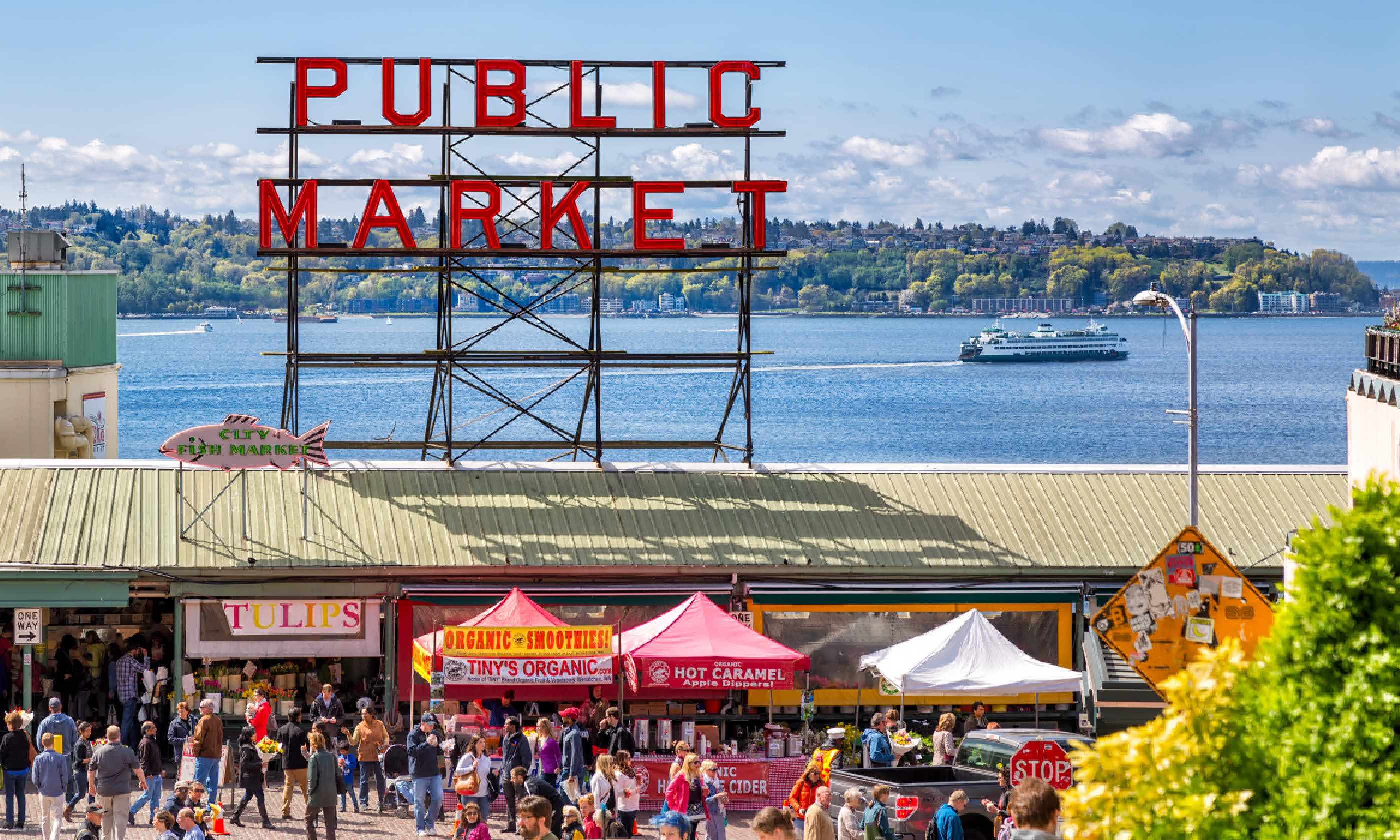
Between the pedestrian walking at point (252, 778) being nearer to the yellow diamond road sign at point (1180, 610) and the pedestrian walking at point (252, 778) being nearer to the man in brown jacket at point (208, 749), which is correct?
the man in brown jacket at point (208, 749)

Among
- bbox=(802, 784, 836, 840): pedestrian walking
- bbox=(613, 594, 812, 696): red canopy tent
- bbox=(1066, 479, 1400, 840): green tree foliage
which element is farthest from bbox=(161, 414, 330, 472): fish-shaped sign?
bbox=(1066, 479, 1400, 840): green tree foliage

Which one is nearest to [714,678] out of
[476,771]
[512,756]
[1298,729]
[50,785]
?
[512,756]

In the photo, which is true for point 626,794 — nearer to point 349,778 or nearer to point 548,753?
point 548,753

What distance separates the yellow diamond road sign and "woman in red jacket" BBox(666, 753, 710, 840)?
594 cm

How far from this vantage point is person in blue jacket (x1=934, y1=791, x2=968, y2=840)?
53.0 feet

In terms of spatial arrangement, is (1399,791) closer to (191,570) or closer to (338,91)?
(191,570)

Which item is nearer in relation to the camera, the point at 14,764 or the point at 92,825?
the point at 92,825

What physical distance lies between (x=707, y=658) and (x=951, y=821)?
7.22 m

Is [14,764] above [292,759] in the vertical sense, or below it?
above

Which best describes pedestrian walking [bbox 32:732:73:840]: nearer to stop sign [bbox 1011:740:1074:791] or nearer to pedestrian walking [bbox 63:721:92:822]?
pedestrian walking [bbox 63:721:92:822]

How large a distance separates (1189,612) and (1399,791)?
27.4 feet

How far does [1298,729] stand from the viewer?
690 cm

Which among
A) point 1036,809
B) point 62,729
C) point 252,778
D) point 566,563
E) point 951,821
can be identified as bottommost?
point 252,778

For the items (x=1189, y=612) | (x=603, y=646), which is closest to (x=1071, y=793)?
(x=1189, y=612)
